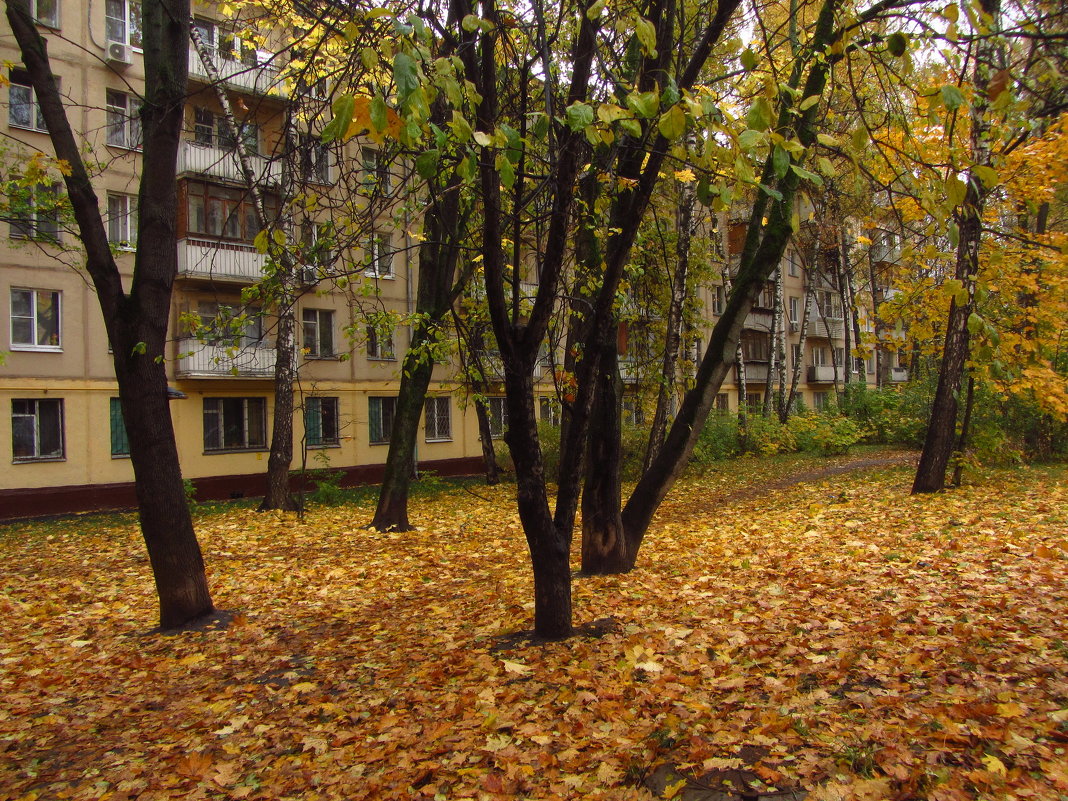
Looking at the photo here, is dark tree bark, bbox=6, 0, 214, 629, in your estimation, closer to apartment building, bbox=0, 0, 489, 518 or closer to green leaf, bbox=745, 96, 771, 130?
green leaf, bbox=745, 96, 771, 130

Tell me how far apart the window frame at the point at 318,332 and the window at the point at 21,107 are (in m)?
8.30

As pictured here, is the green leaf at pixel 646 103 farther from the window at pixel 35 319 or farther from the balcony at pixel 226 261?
the window at pixel 35 319

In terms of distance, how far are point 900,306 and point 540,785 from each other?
450 inches

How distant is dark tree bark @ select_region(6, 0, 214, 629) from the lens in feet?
20.1

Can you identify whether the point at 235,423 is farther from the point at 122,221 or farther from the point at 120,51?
the point at 120,51

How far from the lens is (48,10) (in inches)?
746

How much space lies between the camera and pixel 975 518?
29.5ft

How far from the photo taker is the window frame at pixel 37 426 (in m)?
18.7

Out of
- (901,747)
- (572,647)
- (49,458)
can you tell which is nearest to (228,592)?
(572,647)

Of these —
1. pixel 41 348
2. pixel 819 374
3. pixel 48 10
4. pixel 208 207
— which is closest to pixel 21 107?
pixel 48 10

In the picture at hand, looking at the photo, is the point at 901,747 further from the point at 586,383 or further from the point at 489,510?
the point at 489,510

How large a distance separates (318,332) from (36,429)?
26.6 feet

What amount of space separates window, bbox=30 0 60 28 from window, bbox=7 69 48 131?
60.2 inches

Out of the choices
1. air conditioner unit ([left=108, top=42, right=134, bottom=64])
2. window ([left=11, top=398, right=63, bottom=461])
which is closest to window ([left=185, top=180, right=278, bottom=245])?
air conditioner unit ([left=108, top=42, right=134, bottom=64])
